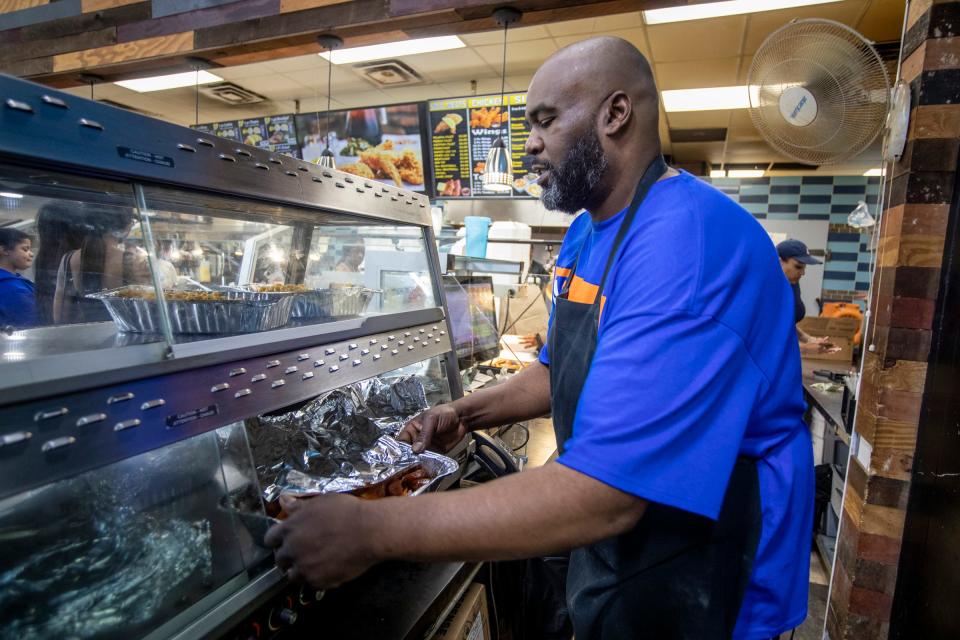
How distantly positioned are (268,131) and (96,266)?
6.04 metres

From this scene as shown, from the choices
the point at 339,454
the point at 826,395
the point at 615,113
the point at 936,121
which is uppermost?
the point at 936,121

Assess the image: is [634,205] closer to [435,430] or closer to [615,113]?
[615,113]

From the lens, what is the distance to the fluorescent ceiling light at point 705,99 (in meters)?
5.93

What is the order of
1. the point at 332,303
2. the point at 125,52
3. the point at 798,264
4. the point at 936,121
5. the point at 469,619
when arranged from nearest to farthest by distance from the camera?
1. the point at 469,619
2. the point at 332,303
3. the point at 936,121
4. the point at 125,52
5. the point at 798,264

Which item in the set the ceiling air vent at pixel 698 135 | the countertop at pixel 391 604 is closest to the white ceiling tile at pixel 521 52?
the ceiling air vent at pixel 698 135

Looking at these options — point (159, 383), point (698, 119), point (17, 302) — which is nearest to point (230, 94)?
point (698, 119)

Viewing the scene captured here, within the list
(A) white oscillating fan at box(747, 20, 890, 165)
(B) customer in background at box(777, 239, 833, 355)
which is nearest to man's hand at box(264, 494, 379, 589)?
(A) white oscillating fan at box(747, 20, 890, 165)

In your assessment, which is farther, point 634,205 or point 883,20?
point 883,20

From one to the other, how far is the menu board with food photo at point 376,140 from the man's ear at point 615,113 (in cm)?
490

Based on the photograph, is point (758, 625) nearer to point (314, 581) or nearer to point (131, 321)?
point (314, 581)

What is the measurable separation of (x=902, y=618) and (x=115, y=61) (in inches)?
213

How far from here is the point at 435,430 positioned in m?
1.48

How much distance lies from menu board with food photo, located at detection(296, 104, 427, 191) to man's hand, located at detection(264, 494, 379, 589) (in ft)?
17.3

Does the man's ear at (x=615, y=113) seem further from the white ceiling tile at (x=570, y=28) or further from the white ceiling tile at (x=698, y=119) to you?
the white ceiling tile at (x=698, y=119)
